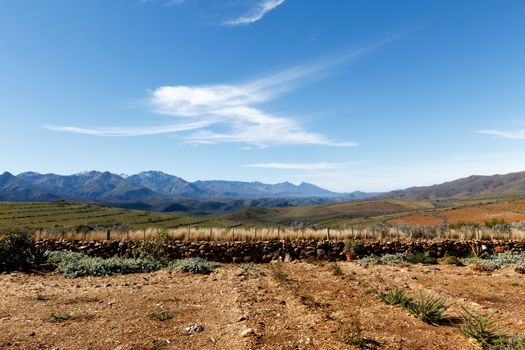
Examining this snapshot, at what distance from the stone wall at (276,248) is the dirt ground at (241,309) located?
5785 mm

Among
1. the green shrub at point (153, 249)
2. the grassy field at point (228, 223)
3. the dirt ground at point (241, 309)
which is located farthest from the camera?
the grassy field at point (228, 223)

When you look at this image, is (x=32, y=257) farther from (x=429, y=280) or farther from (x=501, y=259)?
(x=501, y=259)

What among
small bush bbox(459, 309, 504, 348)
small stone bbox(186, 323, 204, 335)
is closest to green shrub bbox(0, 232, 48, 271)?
small stone bbox(186, 323, 204, 335)

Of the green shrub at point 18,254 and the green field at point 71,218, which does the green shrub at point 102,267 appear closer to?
the green shrub at point 18,254

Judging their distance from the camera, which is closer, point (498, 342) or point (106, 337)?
point (498, 342)

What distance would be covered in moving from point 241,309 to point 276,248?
13.0m

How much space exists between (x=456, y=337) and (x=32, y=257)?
20200mm

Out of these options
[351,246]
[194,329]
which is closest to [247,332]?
[194,329]

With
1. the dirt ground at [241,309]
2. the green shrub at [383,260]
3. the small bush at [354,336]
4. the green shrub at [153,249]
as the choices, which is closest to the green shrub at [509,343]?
the dirt ground at [241,309]

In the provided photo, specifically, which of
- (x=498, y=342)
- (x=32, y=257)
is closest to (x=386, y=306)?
(x=498, y=342)

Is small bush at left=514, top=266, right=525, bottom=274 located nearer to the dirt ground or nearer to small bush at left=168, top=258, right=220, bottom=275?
the dirt ground

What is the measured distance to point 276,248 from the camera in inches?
935

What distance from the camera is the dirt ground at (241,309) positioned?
27.5ft

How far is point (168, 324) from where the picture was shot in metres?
9.85
